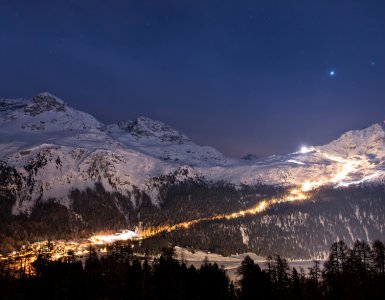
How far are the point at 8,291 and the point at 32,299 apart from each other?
488 inches

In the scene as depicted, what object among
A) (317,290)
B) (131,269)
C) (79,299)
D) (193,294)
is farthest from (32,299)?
(317,290)

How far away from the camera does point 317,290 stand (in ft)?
308

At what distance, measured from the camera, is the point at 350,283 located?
79.4 metres

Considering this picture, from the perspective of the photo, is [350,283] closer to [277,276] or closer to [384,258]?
[384,258]

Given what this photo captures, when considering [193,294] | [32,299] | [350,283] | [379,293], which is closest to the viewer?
[379,293]

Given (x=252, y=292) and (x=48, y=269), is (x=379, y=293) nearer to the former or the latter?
(x=252, y=292)

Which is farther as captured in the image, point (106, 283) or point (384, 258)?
point (106, 283)

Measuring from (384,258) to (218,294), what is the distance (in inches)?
1271

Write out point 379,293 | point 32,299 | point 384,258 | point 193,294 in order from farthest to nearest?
1. point 193,294
2. point 32,299
3. point 384,258
4. point 379,293

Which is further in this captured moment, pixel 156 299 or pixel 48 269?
pixel 48 269

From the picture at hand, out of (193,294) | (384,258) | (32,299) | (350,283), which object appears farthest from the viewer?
(193,294)

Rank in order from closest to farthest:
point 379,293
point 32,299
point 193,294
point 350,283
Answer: point 379,293
point 350,283
point 32,299
point 193,294

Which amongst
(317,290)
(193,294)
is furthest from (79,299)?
(317,290)

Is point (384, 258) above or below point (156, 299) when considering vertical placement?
above
